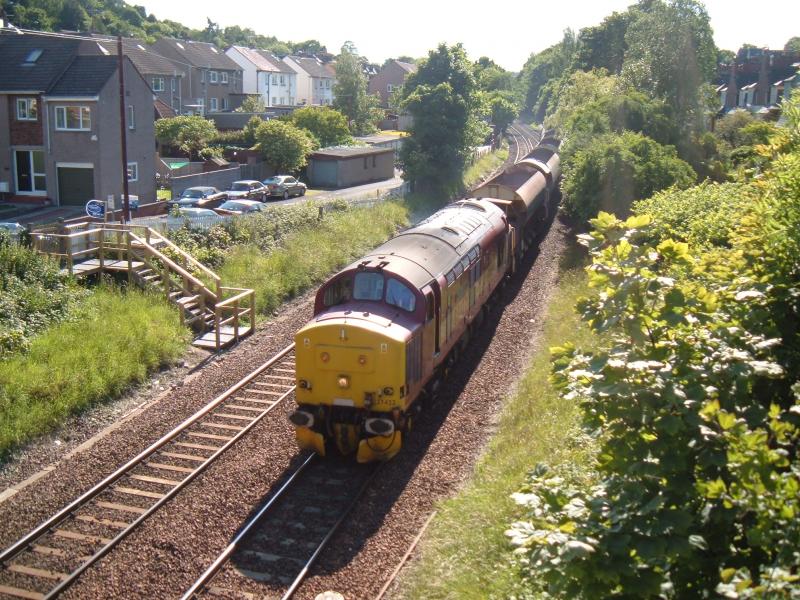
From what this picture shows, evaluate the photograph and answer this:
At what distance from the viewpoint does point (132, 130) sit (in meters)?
38.4

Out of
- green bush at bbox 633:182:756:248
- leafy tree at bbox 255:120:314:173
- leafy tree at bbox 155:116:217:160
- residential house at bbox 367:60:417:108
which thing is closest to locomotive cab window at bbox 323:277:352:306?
green bush at bbox 633:182:756:248

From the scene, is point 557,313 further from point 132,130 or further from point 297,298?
point 132,130

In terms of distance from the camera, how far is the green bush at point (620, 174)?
27.5 m

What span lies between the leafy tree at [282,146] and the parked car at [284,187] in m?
3.65

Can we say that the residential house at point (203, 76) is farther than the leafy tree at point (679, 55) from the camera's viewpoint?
Yes

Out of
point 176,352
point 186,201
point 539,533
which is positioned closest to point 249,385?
point 176,352

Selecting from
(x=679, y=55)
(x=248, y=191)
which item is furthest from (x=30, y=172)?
(x=679, y=55)

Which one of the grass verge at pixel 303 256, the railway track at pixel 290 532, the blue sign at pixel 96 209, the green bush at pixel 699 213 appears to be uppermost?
the green bush at pixel 699 213

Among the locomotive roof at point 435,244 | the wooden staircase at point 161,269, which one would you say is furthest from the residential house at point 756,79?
the wooden staircase at point 161,269

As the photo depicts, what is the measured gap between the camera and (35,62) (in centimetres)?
3731

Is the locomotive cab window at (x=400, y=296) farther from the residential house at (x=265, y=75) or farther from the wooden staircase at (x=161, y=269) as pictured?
the residential house at (x=265, y=75)

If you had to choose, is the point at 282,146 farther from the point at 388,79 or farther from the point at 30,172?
the point at 388,79

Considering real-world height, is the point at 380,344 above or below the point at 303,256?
above

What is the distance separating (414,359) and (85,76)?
30164 millimetres
